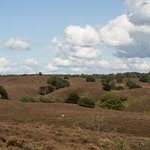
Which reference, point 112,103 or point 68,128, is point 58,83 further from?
point 68,128

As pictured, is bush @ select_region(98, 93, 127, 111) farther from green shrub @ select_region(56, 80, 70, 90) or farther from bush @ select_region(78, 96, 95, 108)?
green shrub @ select_region(56, 80, 70, 90)

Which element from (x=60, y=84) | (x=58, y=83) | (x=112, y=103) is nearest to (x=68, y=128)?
(x=112, y=103)

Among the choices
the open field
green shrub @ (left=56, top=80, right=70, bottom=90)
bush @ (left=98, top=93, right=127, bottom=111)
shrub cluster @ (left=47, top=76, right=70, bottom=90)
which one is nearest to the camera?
the open field

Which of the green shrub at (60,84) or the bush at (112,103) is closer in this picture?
the bush at (112,103)

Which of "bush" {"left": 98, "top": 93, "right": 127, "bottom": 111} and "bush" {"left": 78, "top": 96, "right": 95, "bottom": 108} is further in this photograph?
"bush" {"left": 98, "top": 93, "right": 127, "bottom": 111}

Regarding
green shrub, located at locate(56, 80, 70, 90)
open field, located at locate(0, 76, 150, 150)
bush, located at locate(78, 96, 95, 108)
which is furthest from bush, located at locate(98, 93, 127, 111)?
green shrub, located at locate(56, 80, 70, 90)

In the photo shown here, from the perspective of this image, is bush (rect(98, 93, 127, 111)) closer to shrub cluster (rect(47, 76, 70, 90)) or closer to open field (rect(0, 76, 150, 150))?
open field (rect(0, 76, 150, 150))

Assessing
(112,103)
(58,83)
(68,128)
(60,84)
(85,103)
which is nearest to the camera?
(68,128)

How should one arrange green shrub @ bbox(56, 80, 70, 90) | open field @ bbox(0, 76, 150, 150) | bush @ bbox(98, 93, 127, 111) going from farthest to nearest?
green shrub @ bbox(56, 80, 70, 90) → bush @ bbox(98, 93, 127, 111) → open field @ bbox(0, 76, 150, 150)

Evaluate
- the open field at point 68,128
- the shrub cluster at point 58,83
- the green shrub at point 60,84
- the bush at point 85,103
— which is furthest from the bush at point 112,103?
the shrub cluster at point 58,83

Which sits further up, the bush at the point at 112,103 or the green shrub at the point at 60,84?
the green shrub at the point at 60,84

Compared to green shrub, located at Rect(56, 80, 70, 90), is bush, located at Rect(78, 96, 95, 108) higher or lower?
lower

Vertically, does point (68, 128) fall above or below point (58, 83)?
below

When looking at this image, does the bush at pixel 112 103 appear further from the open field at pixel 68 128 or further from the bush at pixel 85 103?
the open field at pixel 68 128
